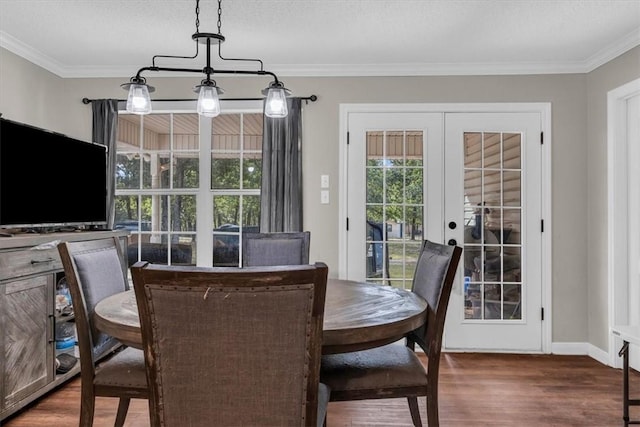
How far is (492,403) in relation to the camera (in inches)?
99.0

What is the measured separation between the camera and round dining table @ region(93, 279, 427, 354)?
4.64ft

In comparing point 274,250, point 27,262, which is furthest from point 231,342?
point 27,262

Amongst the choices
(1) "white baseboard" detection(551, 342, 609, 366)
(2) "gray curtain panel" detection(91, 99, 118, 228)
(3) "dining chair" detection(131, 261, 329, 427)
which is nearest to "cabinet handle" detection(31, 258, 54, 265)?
(2) "gray curtain panel" detection(91, 99, 118, 228)

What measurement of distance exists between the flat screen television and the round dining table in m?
1.18

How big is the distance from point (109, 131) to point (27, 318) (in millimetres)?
1758

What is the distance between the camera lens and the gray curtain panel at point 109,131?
3.49 m

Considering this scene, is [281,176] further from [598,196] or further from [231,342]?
[598,196]

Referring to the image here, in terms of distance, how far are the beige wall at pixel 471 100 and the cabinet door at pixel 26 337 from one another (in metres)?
1.65

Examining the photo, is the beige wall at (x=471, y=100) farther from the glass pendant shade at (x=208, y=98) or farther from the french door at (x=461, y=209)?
the glass pendant shade at (x=208, y=98)

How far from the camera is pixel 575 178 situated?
11.3ft

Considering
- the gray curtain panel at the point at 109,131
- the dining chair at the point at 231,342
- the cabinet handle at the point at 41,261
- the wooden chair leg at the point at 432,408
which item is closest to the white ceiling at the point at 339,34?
the gray curtain panel at the point at 109,131

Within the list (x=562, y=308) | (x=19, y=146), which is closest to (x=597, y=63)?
(x=562, y=308)

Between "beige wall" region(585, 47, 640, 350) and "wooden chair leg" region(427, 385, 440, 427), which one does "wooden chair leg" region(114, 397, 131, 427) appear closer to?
"wooden chair leg" region(427, 385, 440, 427)

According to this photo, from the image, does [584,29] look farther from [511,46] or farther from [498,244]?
[498,244]
